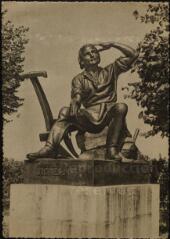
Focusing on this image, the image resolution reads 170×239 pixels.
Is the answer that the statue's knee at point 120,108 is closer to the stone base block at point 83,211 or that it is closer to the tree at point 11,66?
the stone base block at point 83,211

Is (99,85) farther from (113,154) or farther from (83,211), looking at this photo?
(83,211)

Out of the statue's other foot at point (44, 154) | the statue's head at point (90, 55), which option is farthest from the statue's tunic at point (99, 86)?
the statue's other foot at point (44, 154)

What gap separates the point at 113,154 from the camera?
7.25 m

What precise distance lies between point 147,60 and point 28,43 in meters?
1.87

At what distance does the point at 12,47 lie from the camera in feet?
32.0

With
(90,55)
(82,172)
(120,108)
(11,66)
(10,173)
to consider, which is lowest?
(10,173)

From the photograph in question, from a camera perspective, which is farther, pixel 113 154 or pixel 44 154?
pixel 44 154

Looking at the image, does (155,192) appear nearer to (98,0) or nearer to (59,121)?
(59,121)

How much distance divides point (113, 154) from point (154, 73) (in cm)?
227

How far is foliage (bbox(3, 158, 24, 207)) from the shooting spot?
938 centimetres

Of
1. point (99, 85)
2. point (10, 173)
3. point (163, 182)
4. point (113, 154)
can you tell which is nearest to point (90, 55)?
point (99, 85)

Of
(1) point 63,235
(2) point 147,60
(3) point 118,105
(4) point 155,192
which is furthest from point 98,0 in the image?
(1) point 63,235

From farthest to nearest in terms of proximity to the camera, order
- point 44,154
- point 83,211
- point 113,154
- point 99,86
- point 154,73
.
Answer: point 154,73 → point 99,86 → point 44,154 → point 113,154 → point 83,211

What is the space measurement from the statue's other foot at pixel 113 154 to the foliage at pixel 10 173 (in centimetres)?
236
